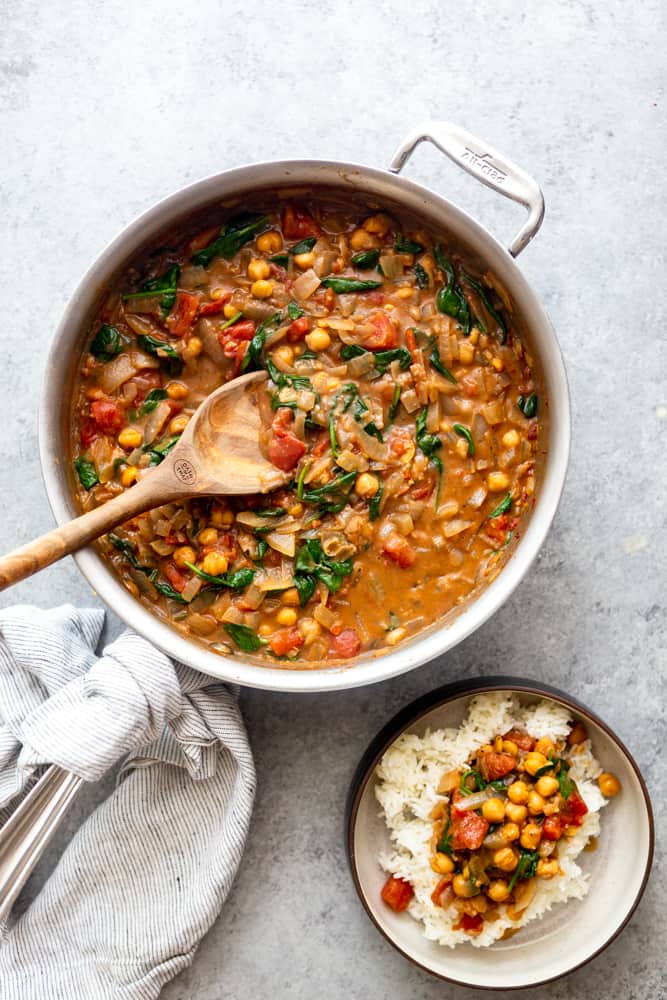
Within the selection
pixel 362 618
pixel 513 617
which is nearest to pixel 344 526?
pixel 362 618

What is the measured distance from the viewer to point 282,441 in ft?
12.4

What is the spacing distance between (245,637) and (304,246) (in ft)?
5.35

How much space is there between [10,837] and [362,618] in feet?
5.89

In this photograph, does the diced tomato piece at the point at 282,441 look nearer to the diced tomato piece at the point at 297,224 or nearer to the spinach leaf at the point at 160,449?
the spinach leaf at the point at 160,449

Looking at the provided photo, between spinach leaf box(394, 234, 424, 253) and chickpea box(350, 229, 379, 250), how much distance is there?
3.4 inches

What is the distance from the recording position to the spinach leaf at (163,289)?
3846mm

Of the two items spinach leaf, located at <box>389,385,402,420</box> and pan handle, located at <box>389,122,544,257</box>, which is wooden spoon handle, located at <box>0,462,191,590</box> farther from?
pan handle, located at <box>389,122,544,257</box>

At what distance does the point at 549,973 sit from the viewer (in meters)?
4.01

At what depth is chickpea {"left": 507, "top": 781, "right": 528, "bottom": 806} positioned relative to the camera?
3980 mm

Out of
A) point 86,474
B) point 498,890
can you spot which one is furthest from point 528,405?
point 498,890

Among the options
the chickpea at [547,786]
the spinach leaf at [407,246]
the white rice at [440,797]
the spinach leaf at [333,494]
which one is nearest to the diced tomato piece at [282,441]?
the spinach leaf at [333,494]

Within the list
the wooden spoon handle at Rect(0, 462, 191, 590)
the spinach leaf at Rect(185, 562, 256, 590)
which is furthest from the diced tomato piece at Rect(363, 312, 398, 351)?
the spinach leaf at Rect(185, 562, 256, 590)

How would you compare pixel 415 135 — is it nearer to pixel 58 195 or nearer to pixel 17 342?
pixel 58 195

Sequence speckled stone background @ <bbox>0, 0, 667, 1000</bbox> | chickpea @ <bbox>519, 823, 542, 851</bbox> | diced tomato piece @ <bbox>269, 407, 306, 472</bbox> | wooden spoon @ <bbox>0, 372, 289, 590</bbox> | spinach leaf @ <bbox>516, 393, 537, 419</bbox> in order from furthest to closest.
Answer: speckled stone background @ <bbox>0, 0, 667, 1000</bbox> < chickpea @ <bbox>519, 823, 542, 851</bbox> < spinach leaf @ <bbox>516, 393, 537, 419</bbox> < diced tomato piece @ <bbox>269, 407, 306, 472</bbox> < wooden spoon @ <bbox>0, 372, 289, 590</bbox>
